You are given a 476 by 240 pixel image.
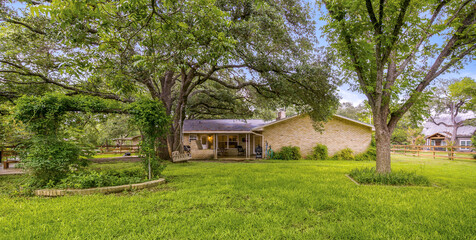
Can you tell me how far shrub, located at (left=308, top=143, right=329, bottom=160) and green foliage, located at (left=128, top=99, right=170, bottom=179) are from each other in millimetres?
13595

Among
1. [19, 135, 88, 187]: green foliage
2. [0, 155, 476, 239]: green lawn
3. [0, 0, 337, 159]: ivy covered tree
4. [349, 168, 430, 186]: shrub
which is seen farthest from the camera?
[349, 168, 430, 186]: shrub

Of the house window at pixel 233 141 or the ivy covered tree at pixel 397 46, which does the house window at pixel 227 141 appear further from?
the ivy covered tree at pixel 397 46

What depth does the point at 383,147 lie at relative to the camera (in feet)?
22.5

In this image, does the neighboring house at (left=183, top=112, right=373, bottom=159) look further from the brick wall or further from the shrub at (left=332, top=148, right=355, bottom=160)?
the shrub at (left=332, top=148, right=355, bottom=160)

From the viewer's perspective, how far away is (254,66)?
354 inches

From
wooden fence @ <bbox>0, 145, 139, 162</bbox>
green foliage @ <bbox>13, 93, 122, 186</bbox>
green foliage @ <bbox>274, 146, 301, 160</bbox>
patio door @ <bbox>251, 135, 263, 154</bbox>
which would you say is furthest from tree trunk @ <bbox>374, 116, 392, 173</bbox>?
patio door @ <bbox>251, 135, 263, 154</bbox>

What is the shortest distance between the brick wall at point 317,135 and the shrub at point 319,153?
1.24ft

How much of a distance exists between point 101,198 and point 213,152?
13.0 m

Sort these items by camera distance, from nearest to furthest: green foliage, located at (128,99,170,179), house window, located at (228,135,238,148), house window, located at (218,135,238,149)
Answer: green foliage, located at (128,99,170,179) < house window, located at (218,135,238,149) < house window, located at (228,135,238,148)

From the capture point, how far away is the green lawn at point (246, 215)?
2.99 meters

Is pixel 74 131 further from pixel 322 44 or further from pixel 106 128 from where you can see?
pixel 106 128

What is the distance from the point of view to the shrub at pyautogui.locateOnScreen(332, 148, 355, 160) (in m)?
16.3

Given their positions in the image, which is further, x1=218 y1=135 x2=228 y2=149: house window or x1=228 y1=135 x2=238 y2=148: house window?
x1=228 y1=135 x2=238 y2=148: house window

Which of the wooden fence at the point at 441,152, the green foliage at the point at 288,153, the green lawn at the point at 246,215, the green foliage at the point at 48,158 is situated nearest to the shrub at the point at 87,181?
the green foliage at the point at 48,158
